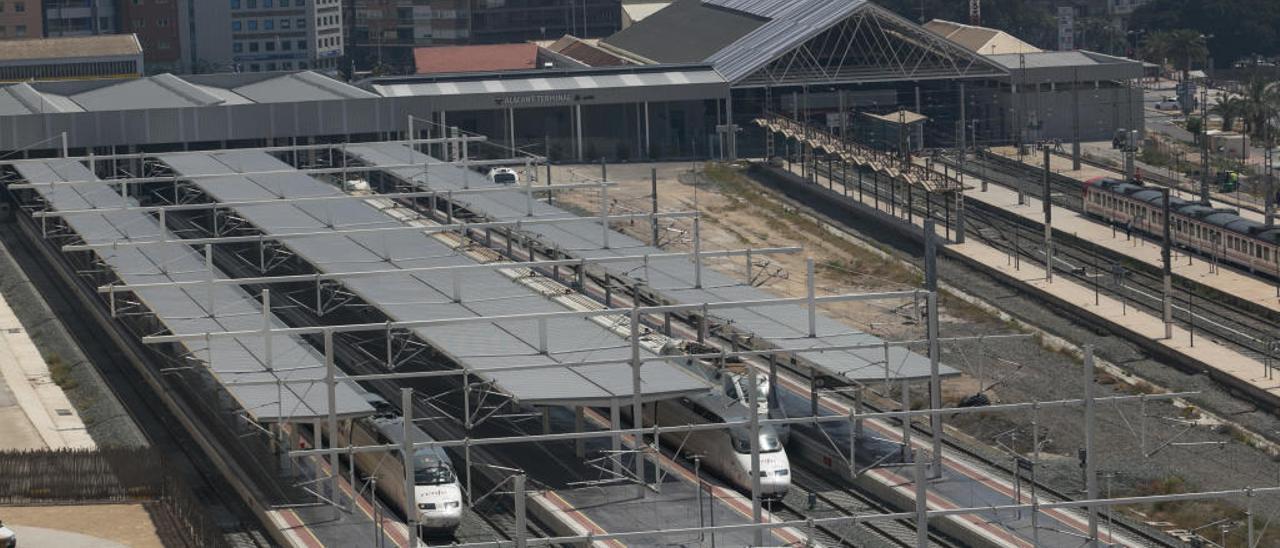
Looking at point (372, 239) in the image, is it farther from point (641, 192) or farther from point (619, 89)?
point (619, 89)

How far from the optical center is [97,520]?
193ft

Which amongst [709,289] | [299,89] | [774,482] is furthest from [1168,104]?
[774,482]

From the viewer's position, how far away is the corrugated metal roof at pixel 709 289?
205ft

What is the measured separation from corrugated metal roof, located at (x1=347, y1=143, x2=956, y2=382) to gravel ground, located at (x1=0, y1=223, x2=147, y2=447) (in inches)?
570

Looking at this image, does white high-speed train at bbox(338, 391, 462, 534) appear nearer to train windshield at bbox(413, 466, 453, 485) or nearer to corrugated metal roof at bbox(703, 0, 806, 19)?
train windshield at bbox(413, 466, 453, 485)

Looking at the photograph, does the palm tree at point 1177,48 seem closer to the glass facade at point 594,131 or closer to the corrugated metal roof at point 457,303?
the glass facade at point 594,131

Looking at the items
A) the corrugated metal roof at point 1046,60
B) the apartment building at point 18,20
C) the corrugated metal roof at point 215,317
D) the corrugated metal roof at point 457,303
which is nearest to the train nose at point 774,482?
the corrugated metal roof at point 457,303

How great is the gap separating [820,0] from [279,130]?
1316 inches

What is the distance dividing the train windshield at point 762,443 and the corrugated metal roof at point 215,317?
902 centimetres

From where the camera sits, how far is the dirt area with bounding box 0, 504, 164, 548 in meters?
57.3

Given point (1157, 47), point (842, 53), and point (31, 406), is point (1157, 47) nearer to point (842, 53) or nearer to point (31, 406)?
point (842, 53)

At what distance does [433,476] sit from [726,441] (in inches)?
317

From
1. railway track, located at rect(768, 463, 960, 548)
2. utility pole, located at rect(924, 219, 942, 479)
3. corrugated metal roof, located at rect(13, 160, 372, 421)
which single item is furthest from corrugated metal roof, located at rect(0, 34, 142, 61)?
railway track, located at rect(768, 463, 960, 548)

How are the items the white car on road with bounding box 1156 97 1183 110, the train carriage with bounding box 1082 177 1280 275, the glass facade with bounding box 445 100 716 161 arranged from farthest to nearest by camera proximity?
the white car on road with bounding box 1156 97 1183 110 < the glass facade with bounding box 445 100 716 161 < the train carriage with bounding box 1082 177 1280 275
